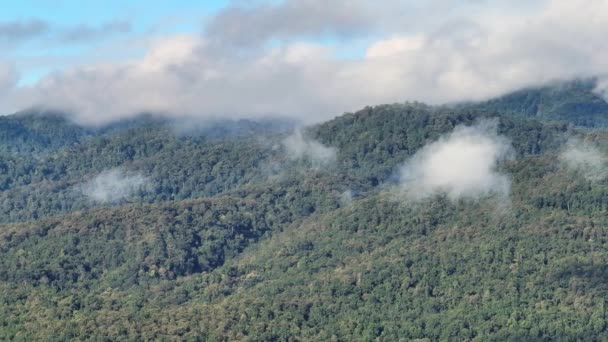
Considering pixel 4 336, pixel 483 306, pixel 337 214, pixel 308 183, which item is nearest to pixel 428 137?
pixel 308 183

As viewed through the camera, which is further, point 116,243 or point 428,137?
point 428,137

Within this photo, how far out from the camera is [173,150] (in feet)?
639

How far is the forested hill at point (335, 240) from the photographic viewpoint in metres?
113

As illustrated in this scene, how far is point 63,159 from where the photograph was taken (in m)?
198

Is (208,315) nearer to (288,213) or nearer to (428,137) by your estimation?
(288,213)

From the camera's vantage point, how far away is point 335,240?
137375 millimetres

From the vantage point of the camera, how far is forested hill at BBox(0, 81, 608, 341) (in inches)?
4444

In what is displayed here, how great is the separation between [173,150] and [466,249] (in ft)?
244

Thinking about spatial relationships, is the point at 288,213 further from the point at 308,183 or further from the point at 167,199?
the point at 167,199

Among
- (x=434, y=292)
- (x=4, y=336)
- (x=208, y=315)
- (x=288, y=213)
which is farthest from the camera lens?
(x=288, y=213)

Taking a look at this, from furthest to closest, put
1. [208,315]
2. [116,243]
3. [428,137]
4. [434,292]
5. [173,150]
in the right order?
[173,150]
[428,137]
[116,243]
[434,292]
[208,315]

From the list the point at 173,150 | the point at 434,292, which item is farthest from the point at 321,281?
the point at 173,150

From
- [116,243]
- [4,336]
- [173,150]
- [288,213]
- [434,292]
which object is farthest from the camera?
[173,150]

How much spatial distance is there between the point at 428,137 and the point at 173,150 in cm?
3852
